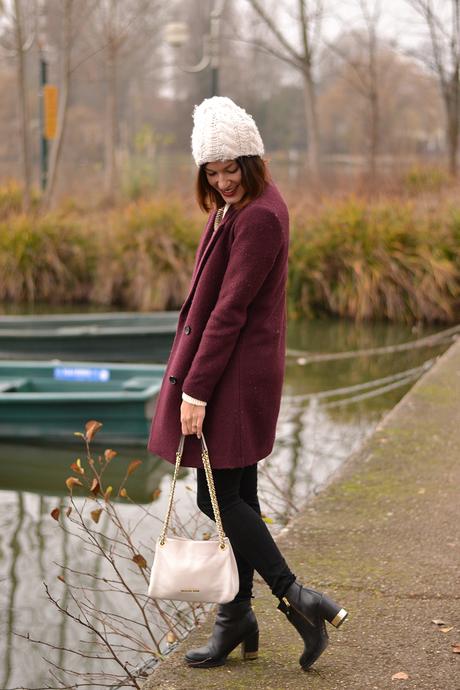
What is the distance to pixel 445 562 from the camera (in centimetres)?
393

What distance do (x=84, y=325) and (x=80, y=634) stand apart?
754 cm

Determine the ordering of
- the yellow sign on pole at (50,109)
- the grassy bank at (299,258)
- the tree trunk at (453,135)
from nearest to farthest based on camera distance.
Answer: the grassy bank at (299,258)
the tree trunk at (453,135)
the yellow sign on pole at (50,109)

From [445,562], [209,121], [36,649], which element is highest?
[209,121]

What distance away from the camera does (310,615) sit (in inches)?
118

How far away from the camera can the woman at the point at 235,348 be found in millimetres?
2873

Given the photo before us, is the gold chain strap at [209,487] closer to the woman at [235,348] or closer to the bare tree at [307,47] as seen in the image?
the woman at [235,348]

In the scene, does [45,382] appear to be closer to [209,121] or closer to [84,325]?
[84,325]

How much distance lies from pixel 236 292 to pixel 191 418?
37cm

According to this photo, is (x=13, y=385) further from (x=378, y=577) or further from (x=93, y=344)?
(x=378, y=577)

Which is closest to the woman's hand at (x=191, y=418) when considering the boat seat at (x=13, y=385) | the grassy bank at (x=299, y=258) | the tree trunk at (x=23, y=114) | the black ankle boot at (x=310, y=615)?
the black ankle boot at (x=310, y=615)

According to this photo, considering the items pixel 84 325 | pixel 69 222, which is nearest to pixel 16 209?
pixel 69 222

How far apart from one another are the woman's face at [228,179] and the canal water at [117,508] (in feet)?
4.90

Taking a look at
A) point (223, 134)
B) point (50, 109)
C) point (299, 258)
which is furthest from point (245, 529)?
point (50, 109)

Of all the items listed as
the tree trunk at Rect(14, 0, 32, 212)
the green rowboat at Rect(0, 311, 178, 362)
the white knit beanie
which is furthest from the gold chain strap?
the tree trunk at Rect(14, 0, 32, 212)
